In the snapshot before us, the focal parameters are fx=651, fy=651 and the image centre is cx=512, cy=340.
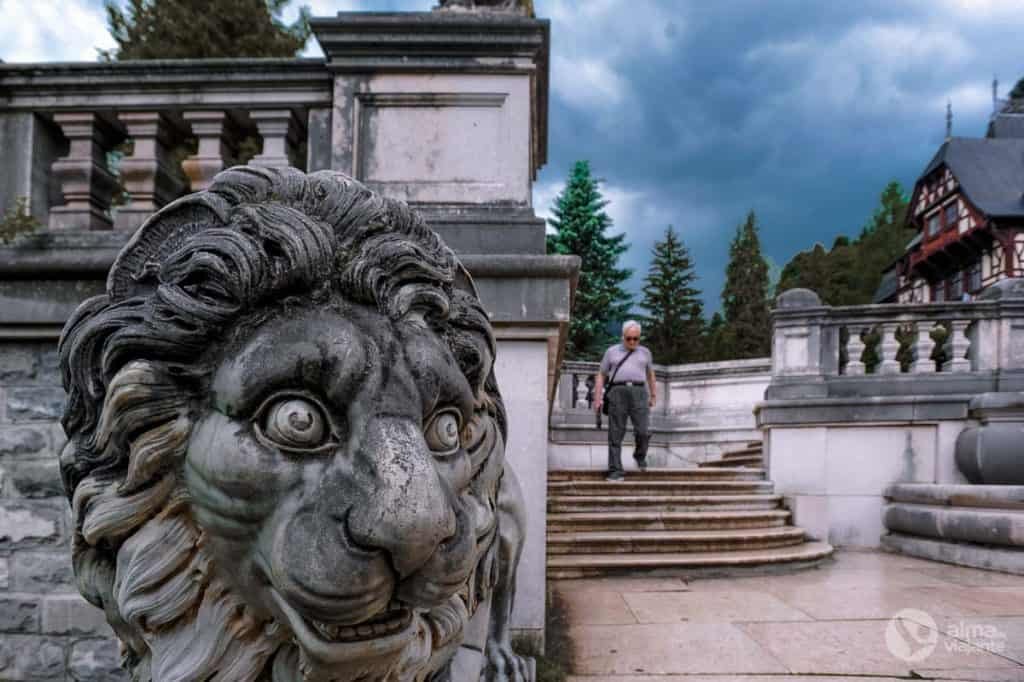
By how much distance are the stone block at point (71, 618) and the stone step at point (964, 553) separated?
2.87 metres

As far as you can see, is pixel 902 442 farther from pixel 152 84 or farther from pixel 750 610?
pixel 152 84

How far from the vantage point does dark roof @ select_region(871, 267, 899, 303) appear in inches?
1325

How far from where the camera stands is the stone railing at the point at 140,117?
2.90 meters

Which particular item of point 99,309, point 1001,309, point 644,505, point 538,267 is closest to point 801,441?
point 644,505

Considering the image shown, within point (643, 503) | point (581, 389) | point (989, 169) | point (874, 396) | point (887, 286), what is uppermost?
point (989, 169)

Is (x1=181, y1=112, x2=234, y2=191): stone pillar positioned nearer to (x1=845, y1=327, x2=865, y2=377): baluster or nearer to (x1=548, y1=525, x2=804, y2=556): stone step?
(x1=548, y1=525, x2=804, y2=556): stone step

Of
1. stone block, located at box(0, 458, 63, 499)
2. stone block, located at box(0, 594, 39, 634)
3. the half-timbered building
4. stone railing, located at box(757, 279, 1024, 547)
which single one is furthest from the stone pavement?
the half-timbered building

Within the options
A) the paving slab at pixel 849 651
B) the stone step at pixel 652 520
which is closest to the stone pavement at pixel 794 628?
the paving slab at pixel 849 651

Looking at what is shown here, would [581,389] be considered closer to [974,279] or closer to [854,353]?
[854,353]

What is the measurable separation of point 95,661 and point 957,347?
7856 millimetres

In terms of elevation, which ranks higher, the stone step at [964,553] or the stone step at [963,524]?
the stone step at [963,524]

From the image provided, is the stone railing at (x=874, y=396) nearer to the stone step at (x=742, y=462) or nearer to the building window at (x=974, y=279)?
the stone step at (x=742, y=462)

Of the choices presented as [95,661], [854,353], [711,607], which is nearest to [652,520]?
[711,607]

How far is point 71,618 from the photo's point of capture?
2.68 m
